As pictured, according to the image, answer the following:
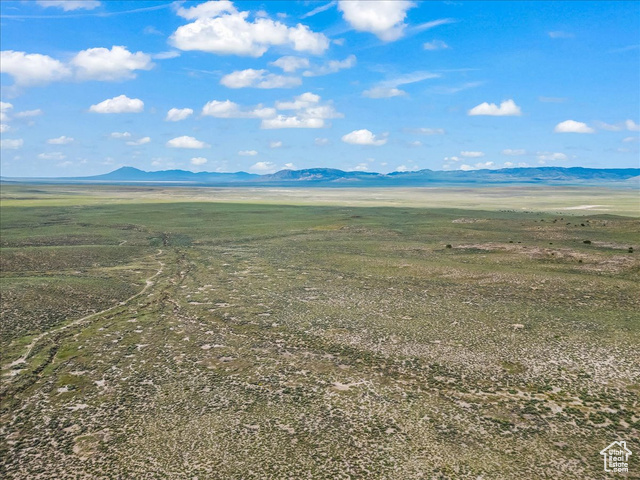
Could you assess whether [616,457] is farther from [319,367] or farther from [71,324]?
[71,324]

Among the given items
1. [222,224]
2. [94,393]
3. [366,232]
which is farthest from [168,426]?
[222,224]

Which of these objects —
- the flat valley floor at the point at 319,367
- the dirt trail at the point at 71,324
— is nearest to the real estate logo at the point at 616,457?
the flat valley floor at the point at 319,367

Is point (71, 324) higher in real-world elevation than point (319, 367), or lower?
higher

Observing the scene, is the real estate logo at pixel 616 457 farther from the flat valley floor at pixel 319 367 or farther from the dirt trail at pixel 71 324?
the dirt trail at pixel 71 324

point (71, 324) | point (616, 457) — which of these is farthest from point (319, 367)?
point (71, 324)

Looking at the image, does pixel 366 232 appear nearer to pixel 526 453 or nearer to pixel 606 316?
pixel 606 316
